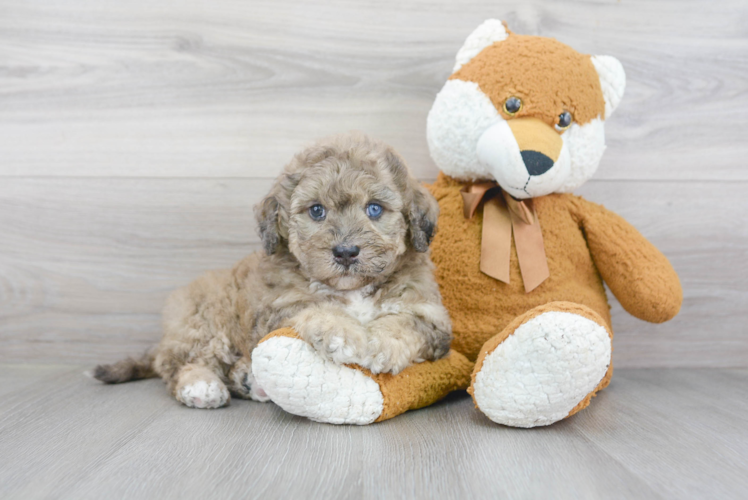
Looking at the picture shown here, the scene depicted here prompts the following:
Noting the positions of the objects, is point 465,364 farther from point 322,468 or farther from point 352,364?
point 322,468

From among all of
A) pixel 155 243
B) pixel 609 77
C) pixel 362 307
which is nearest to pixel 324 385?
pixel 362 307

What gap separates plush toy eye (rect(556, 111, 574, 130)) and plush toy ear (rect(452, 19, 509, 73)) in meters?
0.40

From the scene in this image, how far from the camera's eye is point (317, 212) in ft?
5.68

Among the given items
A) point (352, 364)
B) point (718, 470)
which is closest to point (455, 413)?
point (352, 364)

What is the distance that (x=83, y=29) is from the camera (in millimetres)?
2461

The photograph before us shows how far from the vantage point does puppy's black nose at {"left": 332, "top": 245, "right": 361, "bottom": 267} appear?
5.25 ft

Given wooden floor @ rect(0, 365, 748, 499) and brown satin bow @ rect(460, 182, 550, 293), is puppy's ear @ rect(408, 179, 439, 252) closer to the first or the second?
brown satin bow @ rect(460, 182, 550, 293)

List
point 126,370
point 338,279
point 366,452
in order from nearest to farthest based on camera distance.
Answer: point 366,452
point 338,279
point 126,370

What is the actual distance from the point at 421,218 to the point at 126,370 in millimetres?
1376

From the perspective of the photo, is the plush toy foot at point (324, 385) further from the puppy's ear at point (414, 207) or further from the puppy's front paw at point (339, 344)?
the puppy's ear at point (414, 207)

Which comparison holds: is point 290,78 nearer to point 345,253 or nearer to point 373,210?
point 373,210

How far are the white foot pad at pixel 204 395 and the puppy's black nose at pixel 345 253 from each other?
26.2 inches

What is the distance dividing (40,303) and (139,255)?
51cm

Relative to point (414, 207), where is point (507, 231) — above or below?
below
